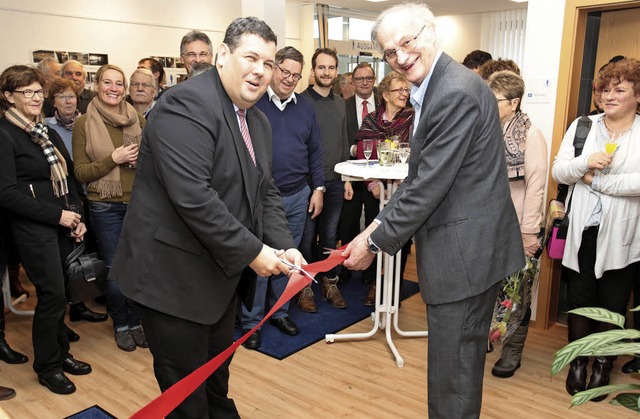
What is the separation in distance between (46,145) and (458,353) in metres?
2.44

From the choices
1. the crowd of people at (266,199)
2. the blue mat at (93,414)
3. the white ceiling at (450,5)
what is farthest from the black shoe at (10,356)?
the white ceiling at (450,5)

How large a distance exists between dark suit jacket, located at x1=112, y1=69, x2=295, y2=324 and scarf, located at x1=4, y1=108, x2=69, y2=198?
1401 mm

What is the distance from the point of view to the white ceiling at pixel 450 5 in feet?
34.3

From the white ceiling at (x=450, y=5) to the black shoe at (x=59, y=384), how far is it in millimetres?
8977

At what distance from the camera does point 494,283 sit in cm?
193

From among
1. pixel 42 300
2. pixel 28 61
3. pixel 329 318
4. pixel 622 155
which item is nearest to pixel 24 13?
pixel 28 61

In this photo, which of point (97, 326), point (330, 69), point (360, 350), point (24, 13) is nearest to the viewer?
point (360, 350)

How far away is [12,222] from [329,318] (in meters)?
2.20

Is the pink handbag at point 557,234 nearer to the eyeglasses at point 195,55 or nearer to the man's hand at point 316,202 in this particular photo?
the man's hand at point 316,202

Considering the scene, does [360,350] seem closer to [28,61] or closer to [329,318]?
[329,318]

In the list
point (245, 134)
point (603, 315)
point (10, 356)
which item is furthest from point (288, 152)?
point (603, 315)

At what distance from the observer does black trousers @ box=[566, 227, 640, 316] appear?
3.05 m

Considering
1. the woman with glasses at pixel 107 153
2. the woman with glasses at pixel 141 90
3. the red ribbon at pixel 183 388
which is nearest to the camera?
the red ribbon at pixel 183 388

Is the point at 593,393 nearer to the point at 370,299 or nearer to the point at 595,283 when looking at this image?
the point at 595,283
